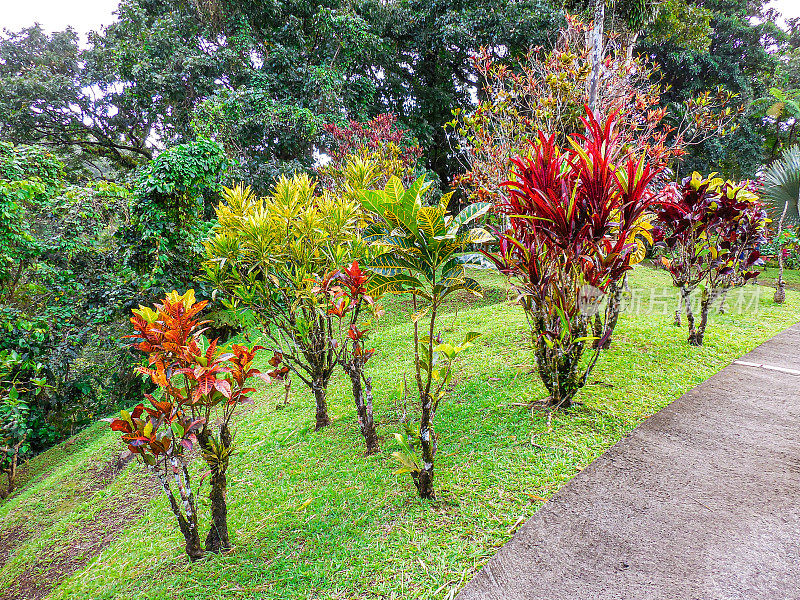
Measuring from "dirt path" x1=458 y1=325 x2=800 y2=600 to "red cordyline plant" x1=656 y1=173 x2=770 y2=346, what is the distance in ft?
4.65

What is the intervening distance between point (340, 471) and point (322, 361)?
0.86m

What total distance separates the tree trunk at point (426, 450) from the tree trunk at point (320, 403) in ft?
4.06

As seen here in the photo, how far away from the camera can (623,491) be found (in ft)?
6.38

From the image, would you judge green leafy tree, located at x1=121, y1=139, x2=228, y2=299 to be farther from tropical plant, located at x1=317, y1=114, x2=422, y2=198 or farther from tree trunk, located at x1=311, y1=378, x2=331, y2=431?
tree trunk, located at x1=311, y1=378, x2=331, y2=431

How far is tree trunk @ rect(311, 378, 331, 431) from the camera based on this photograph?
120 inches

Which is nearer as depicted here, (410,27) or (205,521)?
(205,521)

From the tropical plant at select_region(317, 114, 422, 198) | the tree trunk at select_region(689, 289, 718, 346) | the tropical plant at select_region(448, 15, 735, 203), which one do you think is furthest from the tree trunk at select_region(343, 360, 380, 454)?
the tropical plant at select_region(317, 114, 422, 198)

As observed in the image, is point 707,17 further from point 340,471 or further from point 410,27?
point 340,471

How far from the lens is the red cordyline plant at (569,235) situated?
2225 mm

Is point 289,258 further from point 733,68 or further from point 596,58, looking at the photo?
point 733,68

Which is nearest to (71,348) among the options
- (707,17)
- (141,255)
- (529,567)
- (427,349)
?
(141,255)

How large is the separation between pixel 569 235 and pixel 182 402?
223 centimetres

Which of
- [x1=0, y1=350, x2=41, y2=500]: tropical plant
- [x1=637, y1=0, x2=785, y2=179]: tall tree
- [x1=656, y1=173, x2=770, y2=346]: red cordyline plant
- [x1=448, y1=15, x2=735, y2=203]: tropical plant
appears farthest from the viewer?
[x1=637, y1=0, x2=785, y2=179]: tall tree

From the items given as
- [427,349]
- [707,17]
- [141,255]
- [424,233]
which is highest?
[707,17]
